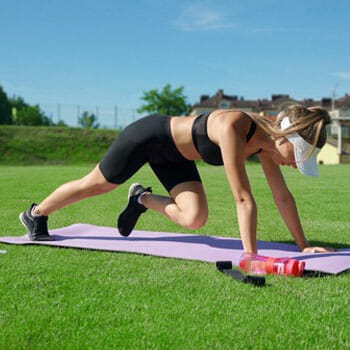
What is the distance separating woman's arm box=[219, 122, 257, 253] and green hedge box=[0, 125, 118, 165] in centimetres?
3272

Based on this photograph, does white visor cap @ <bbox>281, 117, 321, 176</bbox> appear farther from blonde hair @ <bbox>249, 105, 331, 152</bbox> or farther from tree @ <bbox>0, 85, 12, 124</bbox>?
tree @ <bbox>0, 85, 12, 124</bbox>

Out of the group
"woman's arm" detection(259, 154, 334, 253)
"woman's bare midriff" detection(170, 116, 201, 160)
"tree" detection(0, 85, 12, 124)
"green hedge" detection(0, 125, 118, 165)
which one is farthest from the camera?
"tree" detection(0, 85, 12, 124)

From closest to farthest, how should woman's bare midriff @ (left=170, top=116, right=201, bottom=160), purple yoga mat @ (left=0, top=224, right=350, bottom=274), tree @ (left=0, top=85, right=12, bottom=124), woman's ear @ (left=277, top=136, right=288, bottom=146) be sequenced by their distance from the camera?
woman's ear @ (left=277, top=136, right=288, bottom=146)
purple yoga mat @ (left=0, top=224, right=350, bottom=274)
woman's bare midriff @ (left=170, top=116, right=201, bottom=160)
tree @ (left=0, top=85, right=12, bottom=124)

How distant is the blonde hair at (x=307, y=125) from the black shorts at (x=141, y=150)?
0.88 m

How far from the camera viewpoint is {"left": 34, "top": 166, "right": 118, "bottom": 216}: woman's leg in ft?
13.0

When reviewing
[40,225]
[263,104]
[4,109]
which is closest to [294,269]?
[40,225]

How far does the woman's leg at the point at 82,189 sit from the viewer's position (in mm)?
3964

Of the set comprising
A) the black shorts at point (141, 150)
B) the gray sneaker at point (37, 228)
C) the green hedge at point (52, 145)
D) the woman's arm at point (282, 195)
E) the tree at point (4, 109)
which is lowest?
the green hedge at point (52, 145)

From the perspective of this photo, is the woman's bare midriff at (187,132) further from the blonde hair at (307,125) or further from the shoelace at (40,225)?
the shoelace at (40,225)

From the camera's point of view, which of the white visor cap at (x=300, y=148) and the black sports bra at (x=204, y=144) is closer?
the white visor cap at (x=300, y=148)

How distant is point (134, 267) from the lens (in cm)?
329

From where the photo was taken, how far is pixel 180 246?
4.02 meters

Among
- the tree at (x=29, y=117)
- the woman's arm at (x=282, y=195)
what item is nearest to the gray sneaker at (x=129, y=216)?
the woman's arm at (x=282, y=195)

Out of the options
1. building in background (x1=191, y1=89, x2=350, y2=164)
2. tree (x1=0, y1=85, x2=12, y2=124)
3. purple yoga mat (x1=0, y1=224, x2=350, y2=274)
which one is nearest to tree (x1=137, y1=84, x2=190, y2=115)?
building in background (x1=191, y1=89, x2=350, y2=164)
